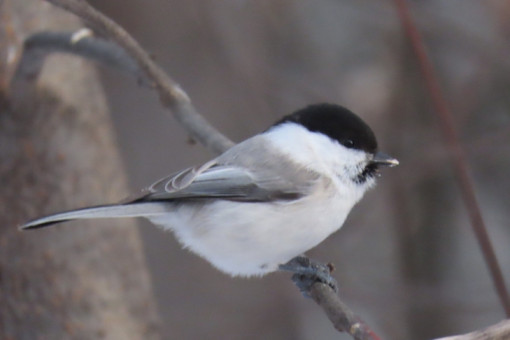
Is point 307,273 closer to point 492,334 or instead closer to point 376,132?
Answer: point 492,334

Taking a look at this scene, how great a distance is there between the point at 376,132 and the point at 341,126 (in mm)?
1269

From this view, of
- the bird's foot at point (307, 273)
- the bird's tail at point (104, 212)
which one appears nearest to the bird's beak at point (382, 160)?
the bird's foot at point (307, 273)

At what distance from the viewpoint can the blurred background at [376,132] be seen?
8.90 ft

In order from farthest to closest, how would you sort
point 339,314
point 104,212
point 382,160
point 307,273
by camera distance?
1. point 382,160
2. point 307,273
3. point 104,212
4. point 339,314

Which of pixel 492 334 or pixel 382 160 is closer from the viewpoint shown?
pixel 492 334

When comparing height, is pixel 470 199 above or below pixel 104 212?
below

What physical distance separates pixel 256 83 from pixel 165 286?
1274 millimetres

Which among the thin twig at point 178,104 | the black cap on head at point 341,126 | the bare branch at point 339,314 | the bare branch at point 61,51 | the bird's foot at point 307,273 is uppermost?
the bare branch at point 61,51

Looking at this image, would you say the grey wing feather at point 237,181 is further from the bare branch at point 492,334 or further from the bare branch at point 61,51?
the bare branch at point 492,334

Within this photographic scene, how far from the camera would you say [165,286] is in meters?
3.44

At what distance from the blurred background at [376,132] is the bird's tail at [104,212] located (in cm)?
125

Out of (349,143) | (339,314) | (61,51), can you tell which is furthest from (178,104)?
(339,314)

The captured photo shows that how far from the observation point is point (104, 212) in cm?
138

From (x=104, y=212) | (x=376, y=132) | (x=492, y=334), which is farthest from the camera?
(x=376, y=132)
